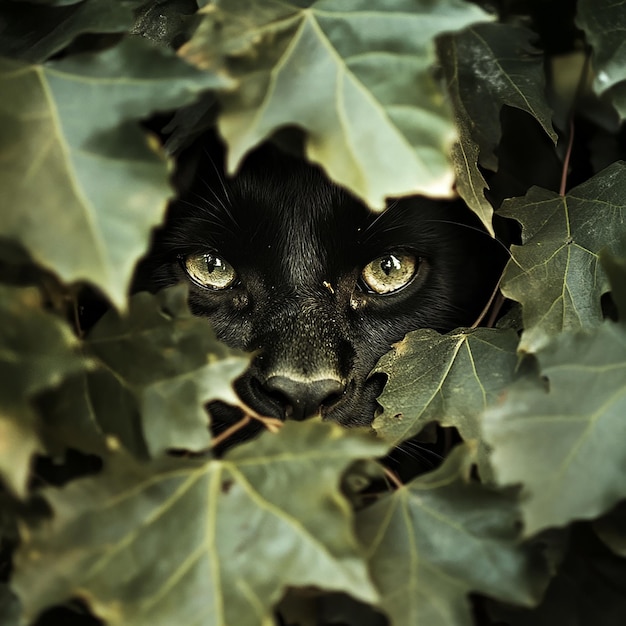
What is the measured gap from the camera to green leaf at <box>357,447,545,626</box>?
2.32 feet

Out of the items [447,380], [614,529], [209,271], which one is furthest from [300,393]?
[614,529]

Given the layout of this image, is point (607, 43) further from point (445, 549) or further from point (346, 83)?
point (445, 549)

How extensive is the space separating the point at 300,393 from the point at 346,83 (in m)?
0.43

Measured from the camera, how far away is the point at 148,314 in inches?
31.6

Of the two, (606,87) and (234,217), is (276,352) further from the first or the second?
(606,87)

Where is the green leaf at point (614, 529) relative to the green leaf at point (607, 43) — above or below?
below

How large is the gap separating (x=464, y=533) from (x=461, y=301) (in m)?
0.64

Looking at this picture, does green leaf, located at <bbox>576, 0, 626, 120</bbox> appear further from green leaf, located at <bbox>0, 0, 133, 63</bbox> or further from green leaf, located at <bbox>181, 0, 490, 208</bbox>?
green leaf, located at <bbox>0, 0, 133, 63</bbox>

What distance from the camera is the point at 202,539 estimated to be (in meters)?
0.69

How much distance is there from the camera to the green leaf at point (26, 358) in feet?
2.11

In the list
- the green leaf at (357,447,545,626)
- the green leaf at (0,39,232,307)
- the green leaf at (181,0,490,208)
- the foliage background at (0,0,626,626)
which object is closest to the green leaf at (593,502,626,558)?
the foliage background at (0,0,626,626)

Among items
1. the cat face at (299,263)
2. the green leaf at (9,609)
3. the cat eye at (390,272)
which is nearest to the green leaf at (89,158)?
the green leaf at (9,609)

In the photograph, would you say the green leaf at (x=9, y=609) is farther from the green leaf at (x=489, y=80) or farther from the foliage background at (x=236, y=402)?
the green leaf at (x=489, y=80)

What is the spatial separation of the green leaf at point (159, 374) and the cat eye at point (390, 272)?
1.61 feet
